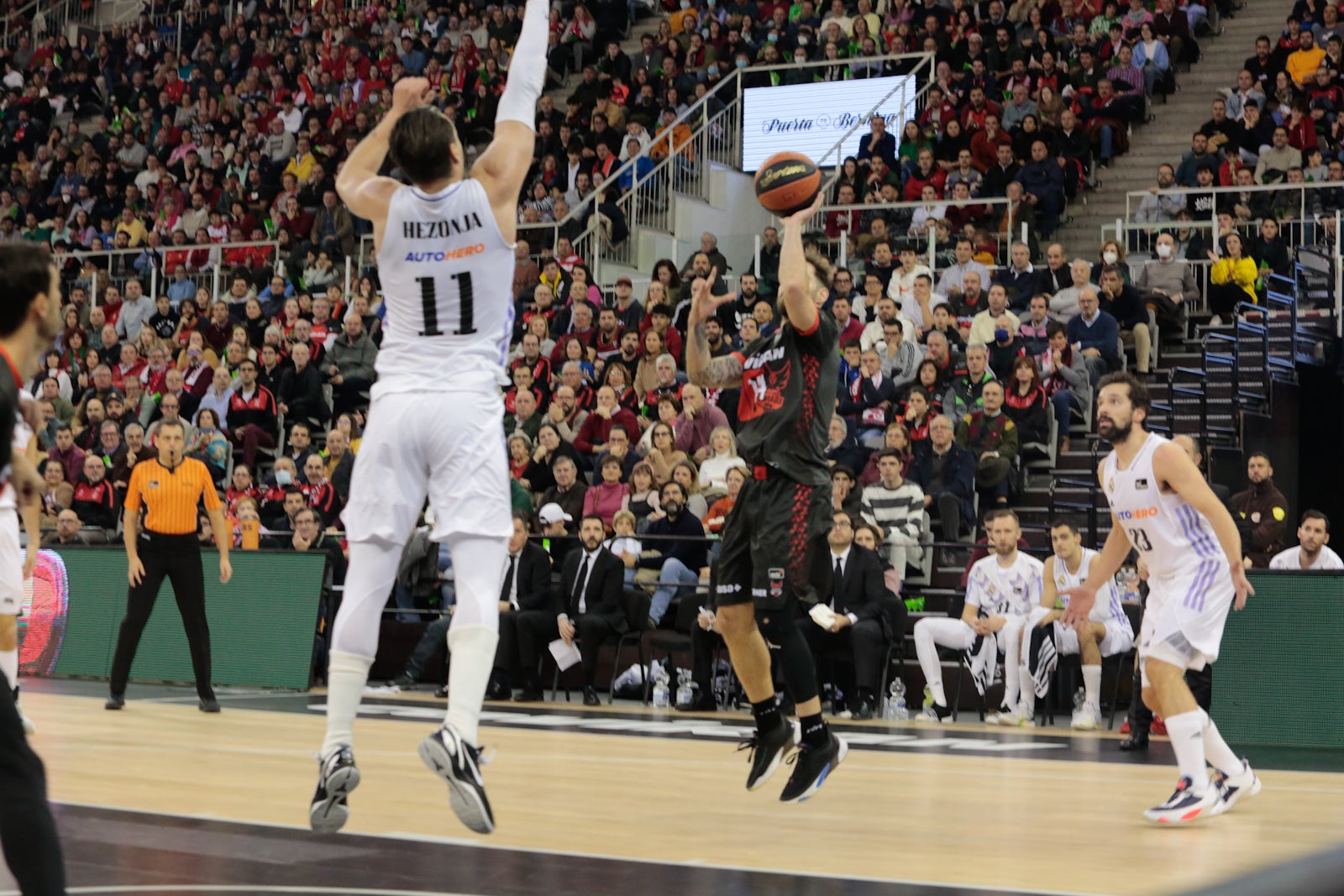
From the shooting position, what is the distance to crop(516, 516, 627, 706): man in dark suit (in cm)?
1387

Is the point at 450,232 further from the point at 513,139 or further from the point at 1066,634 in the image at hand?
the point at 1066,634

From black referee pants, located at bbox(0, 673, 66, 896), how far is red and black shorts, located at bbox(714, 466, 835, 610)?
12.1 feet

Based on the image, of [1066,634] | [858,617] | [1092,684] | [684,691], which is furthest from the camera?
[684,691]

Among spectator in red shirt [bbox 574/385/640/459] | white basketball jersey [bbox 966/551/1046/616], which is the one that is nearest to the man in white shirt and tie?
white basketball jersey [bbox 966/551/1046/616]

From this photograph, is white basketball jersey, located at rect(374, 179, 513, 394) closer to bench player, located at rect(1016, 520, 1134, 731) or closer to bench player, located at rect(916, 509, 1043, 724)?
bench player, located at rect(1016, 520, 1134, 731)

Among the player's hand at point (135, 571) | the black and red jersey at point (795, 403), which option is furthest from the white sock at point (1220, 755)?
the player's hand at point (135, 571)

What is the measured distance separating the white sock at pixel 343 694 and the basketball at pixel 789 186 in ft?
9.17

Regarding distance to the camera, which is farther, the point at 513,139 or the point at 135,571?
the point at 135,571

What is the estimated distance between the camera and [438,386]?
5.18 m

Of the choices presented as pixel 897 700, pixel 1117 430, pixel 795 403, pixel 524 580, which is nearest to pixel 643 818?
pixel 795 403

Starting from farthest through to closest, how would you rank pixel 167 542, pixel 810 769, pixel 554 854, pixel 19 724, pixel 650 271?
pixel 650 271 < pixel 167 542 < pixel 810 769 < pixel 554 854 < pixel 19 724

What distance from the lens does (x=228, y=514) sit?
56.2 ft

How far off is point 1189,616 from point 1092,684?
5.20 metres

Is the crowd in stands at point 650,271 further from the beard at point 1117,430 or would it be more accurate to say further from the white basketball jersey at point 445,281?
the white basketball jersey at point 445,281
